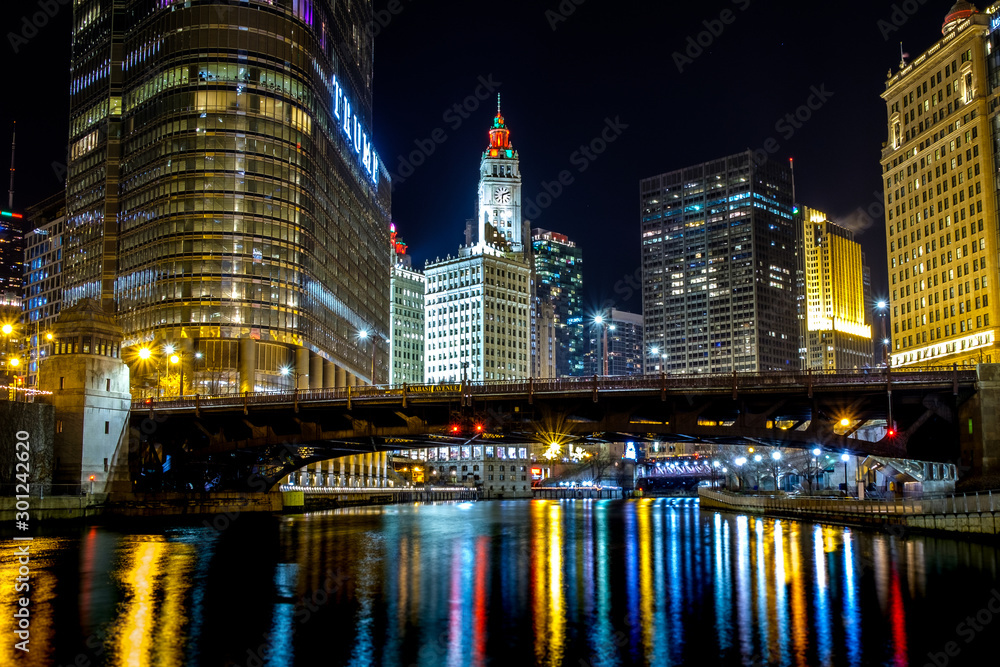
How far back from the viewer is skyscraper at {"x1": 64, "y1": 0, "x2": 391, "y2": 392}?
148 metres

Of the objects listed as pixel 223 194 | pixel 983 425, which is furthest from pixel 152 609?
pixel 223 194

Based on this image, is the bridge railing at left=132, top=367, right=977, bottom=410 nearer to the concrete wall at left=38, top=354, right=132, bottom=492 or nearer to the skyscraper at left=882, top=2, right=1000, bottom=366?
the concrete wall at left=38, top=354, right=132, bottom=492

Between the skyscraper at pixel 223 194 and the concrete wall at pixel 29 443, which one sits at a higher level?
the skyscraper at pixel 223 194

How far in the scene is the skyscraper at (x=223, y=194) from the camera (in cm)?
14788

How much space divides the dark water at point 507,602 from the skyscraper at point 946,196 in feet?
289

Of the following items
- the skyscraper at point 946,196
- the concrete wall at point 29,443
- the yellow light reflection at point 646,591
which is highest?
the skyscraper at point 946,196

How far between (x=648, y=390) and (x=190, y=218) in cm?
9375

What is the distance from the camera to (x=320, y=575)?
4994 cm

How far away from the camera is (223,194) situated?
148625 mm

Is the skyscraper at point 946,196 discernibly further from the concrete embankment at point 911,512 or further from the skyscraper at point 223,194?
the skyscraper at point 223,194

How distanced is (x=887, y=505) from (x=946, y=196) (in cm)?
9183

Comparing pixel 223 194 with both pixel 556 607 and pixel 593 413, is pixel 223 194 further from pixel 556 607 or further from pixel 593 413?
pixel 556 607

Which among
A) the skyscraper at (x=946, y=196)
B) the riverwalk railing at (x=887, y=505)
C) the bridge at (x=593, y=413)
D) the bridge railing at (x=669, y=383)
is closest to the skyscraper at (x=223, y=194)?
the bridge at (x=593, y=413)

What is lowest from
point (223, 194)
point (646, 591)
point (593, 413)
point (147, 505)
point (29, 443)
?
point (646, 591)
